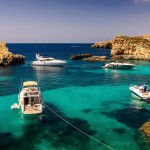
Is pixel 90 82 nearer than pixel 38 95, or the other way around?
pixel 38 95

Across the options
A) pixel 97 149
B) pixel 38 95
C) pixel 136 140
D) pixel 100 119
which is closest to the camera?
pixel 97 149

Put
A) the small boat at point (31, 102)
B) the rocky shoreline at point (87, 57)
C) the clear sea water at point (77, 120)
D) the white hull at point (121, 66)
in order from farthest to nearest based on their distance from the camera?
the rocky shoreline at point (87, 57), the white hull at point (121, 66), the small boat at point (31, 102), the clear sea water at point (77, 120)

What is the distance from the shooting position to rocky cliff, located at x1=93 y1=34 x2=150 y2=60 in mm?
114325

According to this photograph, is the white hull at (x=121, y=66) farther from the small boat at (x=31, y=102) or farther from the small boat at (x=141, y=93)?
the small boat at (x=31, y=102)

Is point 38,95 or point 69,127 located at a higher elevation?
point 38,95

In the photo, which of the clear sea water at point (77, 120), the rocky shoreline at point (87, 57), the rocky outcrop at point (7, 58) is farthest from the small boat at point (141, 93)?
the rocky shoreline at point (87, 57)

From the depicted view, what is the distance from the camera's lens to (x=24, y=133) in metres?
30.0

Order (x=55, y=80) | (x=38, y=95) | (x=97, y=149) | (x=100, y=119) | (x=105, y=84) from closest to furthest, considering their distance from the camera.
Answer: (x=97, y=149) < (x=100, y=119) < (x=38, y=95) < (x=105, y=84) < (x=55, y=80)

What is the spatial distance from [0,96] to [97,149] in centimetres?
2639

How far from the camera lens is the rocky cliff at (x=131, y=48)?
114325mm

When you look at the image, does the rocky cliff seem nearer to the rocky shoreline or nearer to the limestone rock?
the rocky shoreline

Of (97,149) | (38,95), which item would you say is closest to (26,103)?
(38,95)

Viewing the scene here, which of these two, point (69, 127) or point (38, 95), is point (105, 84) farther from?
point (69, 127)

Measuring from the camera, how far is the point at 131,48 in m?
121
